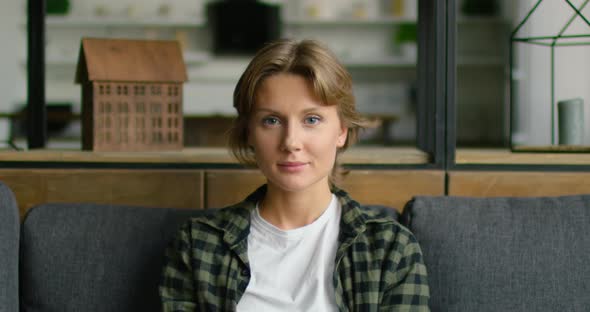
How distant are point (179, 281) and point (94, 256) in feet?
0.79

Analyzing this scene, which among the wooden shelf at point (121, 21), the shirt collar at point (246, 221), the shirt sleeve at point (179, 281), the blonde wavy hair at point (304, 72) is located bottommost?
the shirt sleeve at point (179, 281)

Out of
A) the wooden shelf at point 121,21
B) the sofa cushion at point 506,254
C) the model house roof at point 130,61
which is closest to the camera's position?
the sofa cushion at point 506,254

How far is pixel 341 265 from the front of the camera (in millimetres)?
1151

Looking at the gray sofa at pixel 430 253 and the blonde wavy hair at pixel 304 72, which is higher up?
the blonde wavy hair at pixel 304 72

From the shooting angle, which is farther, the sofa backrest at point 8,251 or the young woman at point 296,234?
the sofa backrest at point 8,251

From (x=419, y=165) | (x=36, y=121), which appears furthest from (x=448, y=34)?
(x=36, y=121)

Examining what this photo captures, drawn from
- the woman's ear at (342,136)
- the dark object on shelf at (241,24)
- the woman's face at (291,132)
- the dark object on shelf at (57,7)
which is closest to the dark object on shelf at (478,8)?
the dark object on shelf at (241,24)

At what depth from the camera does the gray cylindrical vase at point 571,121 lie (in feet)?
4.98

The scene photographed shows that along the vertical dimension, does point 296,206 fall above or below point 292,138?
below

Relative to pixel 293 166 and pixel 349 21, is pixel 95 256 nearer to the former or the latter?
pixel 293 166

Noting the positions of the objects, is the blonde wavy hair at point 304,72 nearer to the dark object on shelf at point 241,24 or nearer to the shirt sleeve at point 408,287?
the shirt sleeve at point 408,287

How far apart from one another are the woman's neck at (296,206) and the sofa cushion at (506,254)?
209 millimetres

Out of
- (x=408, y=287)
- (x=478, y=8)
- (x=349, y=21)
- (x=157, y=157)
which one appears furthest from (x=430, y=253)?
(x=478, y=8)

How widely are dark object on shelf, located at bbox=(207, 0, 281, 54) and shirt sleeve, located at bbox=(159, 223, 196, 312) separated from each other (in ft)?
15.3
